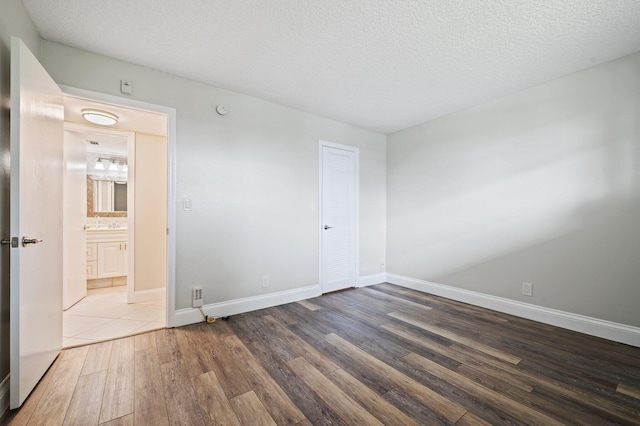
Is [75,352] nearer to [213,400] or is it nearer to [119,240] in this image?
[213,400]

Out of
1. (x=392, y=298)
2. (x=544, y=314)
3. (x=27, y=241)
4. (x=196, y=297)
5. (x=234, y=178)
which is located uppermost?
(x=234, y=178)

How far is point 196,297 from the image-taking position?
2.77 m

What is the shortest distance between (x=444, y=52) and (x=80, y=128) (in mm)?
4133

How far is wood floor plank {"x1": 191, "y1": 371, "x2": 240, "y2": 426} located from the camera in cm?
146

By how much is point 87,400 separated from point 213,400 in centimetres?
76

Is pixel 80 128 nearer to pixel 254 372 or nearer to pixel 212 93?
pixel 212 93

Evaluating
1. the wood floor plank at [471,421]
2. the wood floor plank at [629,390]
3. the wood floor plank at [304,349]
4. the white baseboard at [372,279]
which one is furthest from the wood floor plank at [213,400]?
the white baseboard at [372,279]

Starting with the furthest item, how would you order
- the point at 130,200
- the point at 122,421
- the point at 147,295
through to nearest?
the point at 147,295, the point at 130,200, the point at 122,421

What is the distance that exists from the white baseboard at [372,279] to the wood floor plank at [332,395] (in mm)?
2307

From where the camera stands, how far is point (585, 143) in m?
2.57

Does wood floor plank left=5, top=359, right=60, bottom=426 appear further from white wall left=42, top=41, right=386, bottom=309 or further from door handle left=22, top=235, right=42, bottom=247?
white wall left=42, top=41, right=386, bottom=309

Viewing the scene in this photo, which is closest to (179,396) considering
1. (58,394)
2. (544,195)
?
(58,394)

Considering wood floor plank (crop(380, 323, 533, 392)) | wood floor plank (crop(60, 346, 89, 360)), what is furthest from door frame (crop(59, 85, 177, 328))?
wood floor plank (crop(380, 323, 533, 392))

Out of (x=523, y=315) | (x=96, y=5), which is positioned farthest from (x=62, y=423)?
(x=523, y=315)
